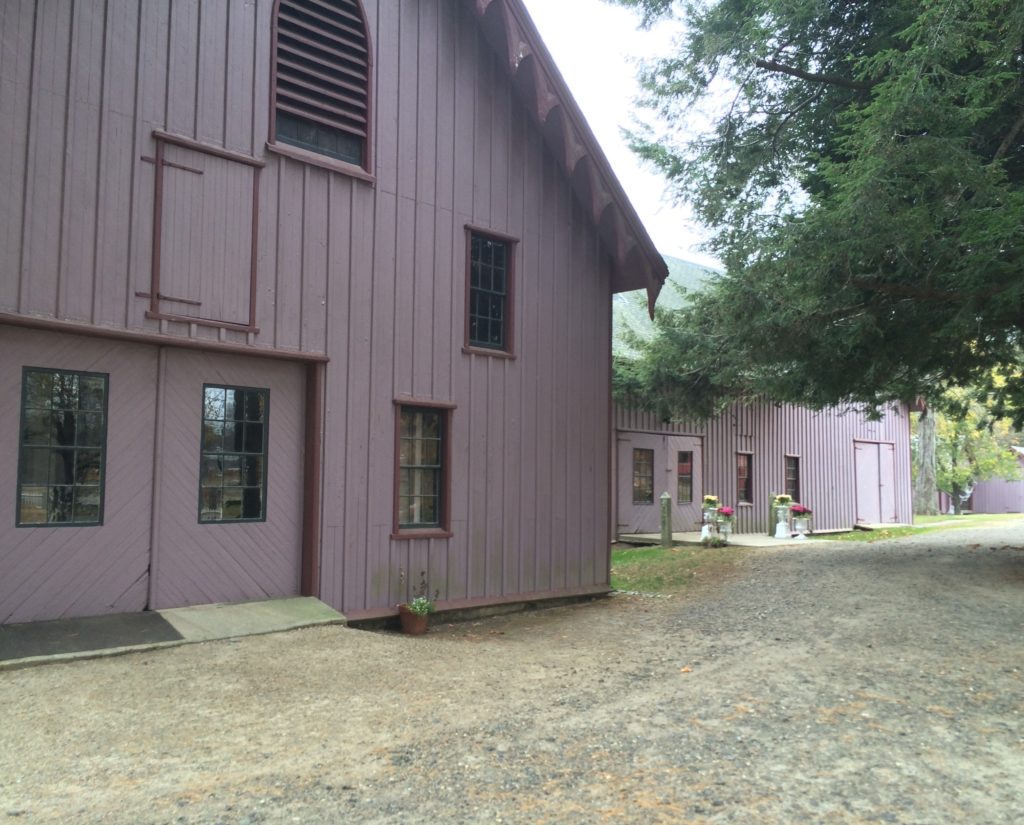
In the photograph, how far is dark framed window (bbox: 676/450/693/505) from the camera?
20250 mm

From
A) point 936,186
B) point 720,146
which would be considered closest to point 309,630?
point 936,186

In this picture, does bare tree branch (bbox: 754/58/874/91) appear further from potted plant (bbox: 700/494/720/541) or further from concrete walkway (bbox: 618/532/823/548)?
concrete walkway (bbox: 618/532/823/548)

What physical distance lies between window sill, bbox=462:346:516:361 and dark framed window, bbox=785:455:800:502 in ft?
48.5

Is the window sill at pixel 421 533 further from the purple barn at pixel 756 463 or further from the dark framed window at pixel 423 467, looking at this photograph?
the purple barn at pixel 756 463

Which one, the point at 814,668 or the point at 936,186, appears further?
the point at 936,186

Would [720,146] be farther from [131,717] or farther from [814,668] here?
[131,717]

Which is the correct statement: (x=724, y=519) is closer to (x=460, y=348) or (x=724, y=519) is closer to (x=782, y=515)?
(x=782, y=515)

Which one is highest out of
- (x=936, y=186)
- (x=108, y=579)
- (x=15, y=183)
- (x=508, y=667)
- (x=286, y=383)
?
(x=936, y=186)

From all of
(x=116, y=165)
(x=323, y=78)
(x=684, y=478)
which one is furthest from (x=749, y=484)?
(x=116, y=165)

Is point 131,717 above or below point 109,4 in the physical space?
below

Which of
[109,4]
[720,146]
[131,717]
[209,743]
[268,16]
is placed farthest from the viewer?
[720,146]

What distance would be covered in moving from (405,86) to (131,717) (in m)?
7.40

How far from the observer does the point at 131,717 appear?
540 cm

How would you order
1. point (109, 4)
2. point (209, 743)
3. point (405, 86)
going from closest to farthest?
point (209, 743), point (109, 4), point (405, 86)
